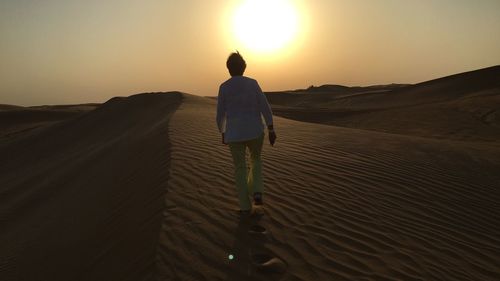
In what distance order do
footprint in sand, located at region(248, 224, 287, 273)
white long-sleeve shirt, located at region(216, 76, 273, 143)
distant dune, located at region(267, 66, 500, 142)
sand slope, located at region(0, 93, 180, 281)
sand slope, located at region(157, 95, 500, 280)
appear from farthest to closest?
1. distant dune, located at region(267, 66, 500, 142)
2. white long-sleeve shirt, located at region(216, 76, 273, 143)
3. sand slope, located at region(0, 93, 180, 281)
4. sand slope, located at region(157, 95, 500, 280)
5. footprint in sand, located at region(248, 224, 287, 273)

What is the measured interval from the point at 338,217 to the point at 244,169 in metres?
1.19

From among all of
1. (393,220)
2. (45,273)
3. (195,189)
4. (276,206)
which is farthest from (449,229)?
(45,273)

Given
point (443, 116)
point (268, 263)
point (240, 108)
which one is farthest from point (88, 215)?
point (443, 116)

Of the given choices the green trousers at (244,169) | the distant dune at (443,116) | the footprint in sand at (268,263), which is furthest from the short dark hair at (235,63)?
the distant dune at (443,116)

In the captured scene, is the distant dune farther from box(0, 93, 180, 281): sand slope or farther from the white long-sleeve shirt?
the white long-sleeve shirt

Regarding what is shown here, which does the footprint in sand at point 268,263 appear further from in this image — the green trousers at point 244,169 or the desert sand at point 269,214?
the green trousers at point 244,169

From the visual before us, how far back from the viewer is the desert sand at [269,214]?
3.87 metres

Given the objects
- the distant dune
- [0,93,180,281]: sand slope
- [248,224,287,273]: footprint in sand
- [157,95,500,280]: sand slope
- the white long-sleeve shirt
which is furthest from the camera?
the distant dune

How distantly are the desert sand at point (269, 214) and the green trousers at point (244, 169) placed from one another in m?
0.28

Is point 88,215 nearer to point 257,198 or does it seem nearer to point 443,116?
point 257,198

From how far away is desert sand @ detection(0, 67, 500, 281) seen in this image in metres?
3.87

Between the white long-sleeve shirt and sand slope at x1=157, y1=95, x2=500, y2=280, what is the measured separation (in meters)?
0.91

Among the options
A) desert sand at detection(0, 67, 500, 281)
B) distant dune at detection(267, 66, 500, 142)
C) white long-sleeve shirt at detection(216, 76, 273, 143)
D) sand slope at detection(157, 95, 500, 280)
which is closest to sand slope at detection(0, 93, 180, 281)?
desert sand at detection(0, 67, 500, 281)

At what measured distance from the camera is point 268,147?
8.55m
